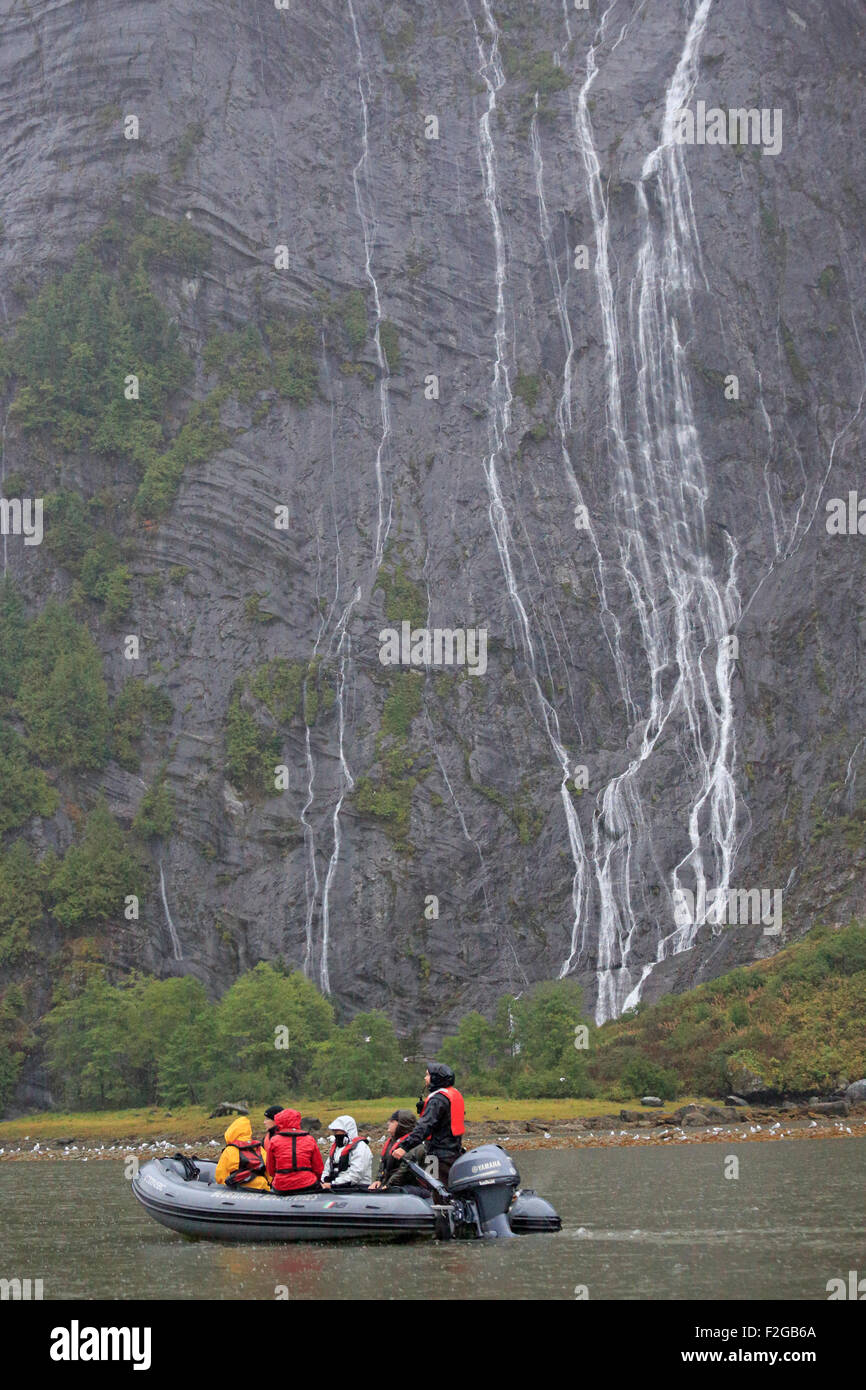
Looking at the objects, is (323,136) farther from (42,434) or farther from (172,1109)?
(172,1109)

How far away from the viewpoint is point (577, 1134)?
37188 millimetres

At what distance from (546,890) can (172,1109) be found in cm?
1829

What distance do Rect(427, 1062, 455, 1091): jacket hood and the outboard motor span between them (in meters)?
→ 1.18

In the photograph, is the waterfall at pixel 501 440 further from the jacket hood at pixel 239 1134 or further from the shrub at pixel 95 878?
the jacket hood at pixel 239 1134

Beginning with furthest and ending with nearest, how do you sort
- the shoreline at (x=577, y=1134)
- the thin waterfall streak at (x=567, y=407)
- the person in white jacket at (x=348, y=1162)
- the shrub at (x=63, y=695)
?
the thin waterfall streak at (x=567, y=407), the shrub at (x=63, y=695), the shoreline at (x=577, y=1134), the person in white jacket at (x=348, y=1162)

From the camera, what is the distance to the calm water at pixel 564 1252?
49.6ft

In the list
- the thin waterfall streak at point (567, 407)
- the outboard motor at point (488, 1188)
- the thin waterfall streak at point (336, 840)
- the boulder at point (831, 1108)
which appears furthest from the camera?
the thin waterfall streak at point (567, 407)

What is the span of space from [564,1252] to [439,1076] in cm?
303

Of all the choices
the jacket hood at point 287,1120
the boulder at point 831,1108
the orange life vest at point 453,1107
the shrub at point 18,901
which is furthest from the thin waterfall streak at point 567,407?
the jacket hood at point 287,1120

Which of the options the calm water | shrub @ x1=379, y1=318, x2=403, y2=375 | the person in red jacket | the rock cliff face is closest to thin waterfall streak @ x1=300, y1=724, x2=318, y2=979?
the rock cliff face

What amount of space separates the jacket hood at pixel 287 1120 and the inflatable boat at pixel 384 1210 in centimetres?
85

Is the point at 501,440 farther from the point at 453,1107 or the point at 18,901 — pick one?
the point at 453,1107

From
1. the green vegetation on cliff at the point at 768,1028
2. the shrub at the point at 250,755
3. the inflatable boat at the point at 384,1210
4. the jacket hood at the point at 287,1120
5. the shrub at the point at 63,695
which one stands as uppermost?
the shrub at the point at 63,695

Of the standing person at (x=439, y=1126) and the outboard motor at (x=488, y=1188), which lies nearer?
the outboard motor at (x=488, y=1188)
